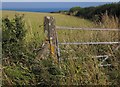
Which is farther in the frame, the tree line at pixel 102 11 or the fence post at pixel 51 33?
the tree line at pixel 102 11

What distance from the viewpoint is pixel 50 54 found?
20.6ft

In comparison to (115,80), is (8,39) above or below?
above

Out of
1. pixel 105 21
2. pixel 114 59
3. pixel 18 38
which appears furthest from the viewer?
pixel 105 21

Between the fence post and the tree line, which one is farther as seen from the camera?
the tree line

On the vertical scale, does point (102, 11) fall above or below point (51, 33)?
below

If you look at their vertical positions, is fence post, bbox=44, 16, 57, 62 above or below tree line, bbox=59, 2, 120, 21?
above

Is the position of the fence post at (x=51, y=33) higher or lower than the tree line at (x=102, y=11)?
higher

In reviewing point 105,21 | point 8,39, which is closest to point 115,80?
point 8,39

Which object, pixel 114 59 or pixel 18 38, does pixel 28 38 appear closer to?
pixel 18 38

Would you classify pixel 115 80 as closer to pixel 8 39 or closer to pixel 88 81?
pixel 88 81

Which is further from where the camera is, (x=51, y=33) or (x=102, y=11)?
(x=102, y=11)

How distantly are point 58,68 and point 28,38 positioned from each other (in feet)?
6.71

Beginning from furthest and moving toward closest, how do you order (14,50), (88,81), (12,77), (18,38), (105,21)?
(105,21) → (18,38) → (14,50) → (12,77) → (88,81)

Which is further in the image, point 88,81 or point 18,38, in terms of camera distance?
point 18,38
